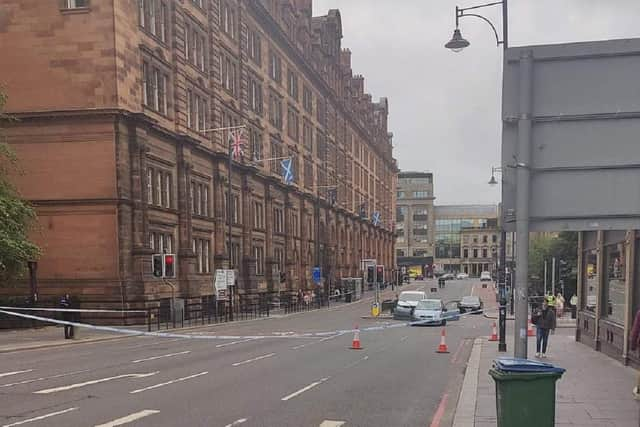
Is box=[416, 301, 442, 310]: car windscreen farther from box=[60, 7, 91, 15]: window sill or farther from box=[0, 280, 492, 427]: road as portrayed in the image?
box=[60, 7, 91, 15]: window sill

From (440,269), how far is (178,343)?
5879 inches

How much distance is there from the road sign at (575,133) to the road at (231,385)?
15.6 feet

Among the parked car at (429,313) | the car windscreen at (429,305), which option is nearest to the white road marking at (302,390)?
the parked car at (429,313)

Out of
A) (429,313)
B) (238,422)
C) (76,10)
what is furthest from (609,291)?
(76,10)

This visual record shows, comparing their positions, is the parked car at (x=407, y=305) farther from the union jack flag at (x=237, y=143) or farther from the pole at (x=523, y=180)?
the pole at (x=523, y=180)

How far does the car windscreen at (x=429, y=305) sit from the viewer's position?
117ft

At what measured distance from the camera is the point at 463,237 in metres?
172

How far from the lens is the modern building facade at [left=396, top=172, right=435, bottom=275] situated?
17488 centimetres

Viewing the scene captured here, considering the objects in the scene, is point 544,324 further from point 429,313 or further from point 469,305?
point 469,305

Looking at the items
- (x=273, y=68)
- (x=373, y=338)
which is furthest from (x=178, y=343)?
(x=273, y=68)

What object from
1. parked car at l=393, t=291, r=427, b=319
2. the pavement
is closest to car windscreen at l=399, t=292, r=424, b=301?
parked car at l=393, t=291, r=427, b=319

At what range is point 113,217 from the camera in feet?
107

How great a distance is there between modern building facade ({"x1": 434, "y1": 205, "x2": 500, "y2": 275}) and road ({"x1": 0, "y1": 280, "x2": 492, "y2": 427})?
15130 centimetres

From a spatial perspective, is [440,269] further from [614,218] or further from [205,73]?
[614,218]
